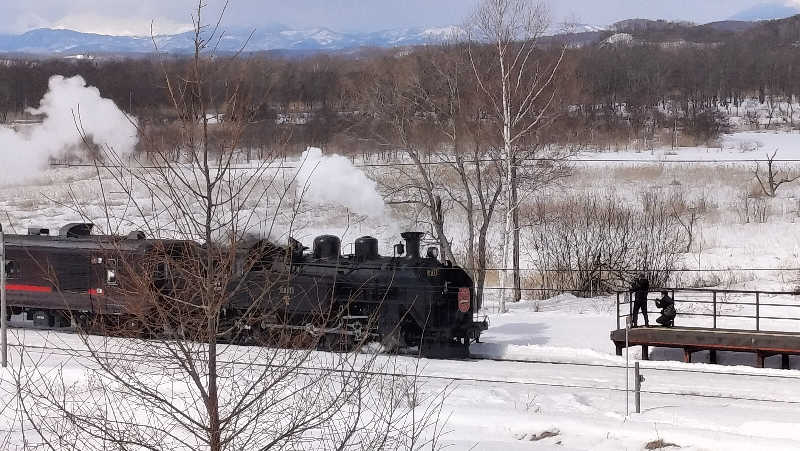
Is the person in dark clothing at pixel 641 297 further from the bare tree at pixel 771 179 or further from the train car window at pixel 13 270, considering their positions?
the bare tree at pixel 771 179

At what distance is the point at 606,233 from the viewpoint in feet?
117

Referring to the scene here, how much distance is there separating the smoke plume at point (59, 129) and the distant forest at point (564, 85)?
1.80 m

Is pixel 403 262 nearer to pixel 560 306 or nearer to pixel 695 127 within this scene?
pixel 560 306

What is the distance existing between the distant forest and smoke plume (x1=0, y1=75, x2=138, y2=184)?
1.80 meters

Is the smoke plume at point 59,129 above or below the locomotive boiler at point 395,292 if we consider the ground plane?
above

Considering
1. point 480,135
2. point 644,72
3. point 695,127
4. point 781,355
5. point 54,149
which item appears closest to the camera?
point 781,355

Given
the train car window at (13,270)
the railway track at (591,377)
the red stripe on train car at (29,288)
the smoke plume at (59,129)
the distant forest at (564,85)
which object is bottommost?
the railway track at (591,377)

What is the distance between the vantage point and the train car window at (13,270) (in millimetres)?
24953

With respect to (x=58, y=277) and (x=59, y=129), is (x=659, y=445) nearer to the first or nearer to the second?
(x=58, y=277)

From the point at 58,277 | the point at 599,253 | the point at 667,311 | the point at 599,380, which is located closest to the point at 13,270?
the point at 58,277

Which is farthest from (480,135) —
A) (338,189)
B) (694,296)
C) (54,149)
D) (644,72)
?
(644,72)

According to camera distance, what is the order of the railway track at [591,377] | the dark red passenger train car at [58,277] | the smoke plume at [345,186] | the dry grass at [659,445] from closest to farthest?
the dry grass at [659,445] < the railway track at [591,377] < the dark red passenger train car at [58,277] < the smoke plume at [345,186]

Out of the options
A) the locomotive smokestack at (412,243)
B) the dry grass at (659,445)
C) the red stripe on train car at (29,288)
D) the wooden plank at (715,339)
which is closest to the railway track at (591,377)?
the wooden plank at (715,339)

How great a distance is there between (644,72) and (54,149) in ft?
164
